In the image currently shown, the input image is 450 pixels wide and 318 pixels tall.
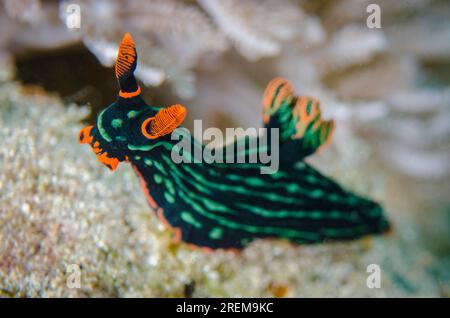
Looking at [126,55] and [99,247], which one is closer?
[126,55]

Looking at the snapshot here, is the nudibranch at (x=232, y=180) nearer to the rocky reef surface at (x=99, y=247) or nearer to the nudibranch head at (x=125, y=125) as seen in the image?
the nudibranch head at (x=125, y=125)

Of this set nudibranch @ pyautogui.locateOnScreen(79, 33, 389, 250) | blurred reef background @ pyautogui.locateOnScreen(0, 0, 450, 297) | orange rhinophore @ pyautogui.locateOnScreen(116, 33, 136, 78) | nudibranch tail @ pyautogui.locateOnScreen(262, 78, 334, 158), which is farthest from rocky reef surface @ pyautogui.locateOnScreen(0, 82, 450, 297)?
orange rhinophore @ pyautogui.locateOnScreen(116, 33, 136, 78)

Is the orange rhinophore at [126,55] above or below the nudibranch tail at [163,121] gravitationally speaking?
above

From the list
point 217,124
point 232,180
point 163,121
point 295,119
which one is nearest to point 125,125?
point 163,121

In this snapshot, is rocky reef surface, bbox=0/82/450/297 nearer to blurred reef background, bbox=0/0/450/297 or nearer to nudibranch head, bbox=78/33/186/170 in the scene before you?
blurred reef background, bbox=0/0/450/297

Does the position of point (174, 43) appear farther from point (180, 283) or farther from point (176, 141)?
point (180, 283)

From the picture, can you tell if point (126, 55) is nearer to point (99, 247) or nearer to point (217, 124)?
point (99, 247)

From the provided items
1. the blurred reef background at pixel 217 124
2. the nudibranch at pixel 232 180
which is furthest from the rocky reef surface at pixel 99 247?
the nudibranch at pixel 232 180
